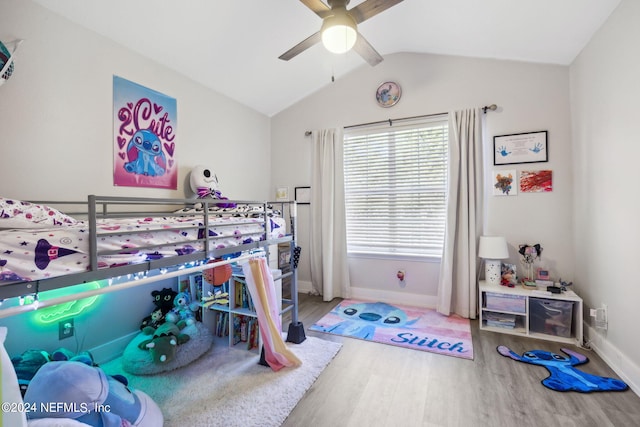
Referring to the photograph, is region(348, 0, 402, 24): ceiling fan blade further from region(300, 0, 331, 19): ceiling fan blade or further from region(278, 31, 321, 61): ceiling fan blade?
region(278, 31, 321, 61): ceiling fan blade

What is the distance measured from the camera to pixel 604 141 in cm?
214

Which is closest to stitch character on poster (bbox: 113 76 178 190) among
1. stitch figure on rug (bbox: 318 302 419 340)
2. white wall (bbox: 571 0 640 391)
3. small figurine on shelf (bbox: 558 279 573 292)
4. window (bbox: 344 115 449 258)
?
window (bbox: 344 115 449 258)

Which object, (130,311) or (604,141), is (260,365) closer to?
(130,311)

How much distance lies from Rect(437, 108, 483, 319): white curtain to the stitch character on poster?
9.56 ft

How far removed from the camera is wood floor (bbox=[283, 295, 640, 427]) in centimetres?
158

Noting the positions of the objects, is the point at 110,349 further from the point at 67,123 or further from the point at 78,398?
the point at 67,123

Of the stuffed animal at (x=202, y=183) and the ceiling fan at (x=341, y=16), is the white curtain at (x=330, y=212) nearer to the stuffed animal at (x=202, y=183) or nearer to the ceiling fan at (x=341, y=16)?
the stuffed animal at (x=202, y=183)

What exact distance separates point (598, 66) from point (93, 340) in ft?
14.8

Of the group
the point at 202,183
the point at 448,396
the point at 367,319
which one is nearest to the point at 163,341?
the point at 202,183

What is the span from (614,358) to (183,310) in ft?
11.2

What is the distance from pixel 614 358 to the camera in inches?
79.1

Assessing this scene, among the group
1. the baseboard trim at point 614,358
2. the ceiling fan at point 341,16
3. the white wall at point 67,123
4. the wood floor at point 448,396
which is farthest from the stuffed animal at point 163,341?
the baseboard trim at point 614,358

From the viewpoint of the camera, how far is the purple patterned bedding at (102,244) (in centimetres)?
100

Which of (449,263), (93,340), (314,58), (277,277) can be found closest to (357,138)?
(314,58)
